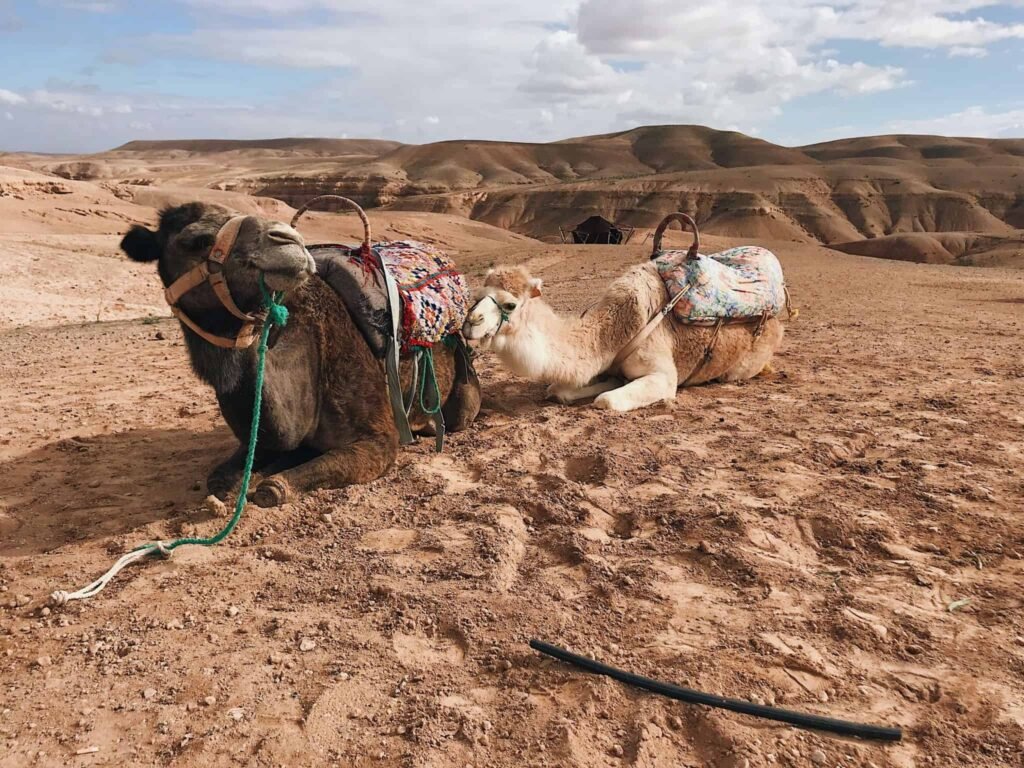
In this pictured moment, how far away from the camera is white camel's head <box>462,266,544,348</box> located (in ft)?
18.8

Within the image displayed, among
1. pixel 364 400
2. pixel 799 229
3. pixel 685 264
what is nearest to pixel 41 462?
pixel 364 400

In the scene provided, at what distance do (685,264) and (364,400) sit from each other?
3.62 m

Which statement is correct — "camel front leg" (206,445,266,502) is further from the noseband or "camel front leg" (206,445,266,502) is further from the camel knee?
the camel knee

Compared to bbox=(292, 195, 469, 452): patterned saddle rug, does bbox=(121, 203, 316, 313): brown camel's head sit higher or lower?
higher

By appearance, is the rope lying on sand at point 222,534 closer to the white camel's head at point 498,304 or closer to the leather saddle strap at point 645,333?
the white camel's head at point 498,304

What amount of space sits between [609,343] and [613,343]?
0.04 meters

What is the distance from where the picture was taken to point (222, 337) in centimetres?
402

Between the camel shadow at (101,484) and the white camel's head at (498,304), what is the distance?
207 centimetres

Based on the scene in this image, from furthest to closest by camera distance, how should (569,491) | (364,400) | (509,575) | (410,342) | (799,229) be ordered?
(799,229) < (410,342) < (364,400) < (569,491) < (509,575)

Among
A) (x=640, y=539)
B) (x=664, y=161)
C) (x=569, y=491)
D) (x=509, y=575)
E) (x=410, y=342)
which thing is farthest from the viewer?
(x=664, y=161)

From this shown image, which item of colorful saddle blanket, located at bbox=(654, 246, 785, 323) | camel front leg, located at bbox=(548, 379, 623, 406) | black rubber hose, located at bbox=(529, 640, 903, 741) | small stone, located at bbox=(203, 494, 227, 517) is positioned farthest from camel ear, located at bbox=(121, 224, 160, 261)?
colorful saddle blanket, located at bbox=(654, 246, 785, 323)

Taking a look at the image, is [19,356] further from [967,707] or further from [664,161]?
[664,161]

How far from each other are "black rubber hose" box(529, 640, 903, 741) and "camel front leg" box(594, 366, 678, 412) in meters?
3.42

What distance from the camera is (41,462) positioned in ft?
17.4
